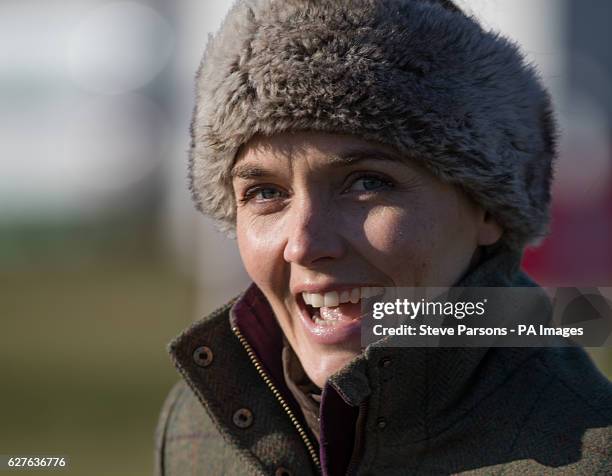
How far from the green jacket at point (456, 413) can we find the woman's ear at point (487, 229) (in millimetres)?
55

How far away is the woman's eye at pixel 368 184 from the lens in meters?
2.09

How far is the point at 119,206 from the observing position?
15750 mm

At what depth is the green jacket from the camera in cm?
198

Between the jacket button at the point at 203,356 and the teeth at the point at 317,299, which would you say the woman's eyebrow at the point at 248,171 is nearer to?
the teeth at the point at 317,299

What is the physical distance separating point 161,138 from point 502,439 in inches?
530

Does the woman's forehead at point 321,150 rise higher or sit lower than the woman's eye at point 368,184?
Result: higher

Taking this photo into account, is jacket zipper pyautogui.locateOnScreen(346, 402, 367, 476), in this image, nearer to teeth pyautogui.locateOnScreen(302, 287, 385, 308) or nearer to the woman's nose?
teeth pyautogui.locateOnScreen(302, 287, 385, 308)

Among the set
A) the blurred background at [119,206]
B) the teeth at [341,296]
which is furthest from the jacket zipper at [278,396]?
the blurred background at [119,206]

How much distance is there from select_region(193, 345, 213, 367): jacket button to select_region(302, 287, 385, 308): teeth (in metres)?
0.33

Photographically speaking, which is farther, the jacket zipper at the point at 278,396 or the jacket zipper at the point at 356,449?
the jacket zipper at the point at 278,396

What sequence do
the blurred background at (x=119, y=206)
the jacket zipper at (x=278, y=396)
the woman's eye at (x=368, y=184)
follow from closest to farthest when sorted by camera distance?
the woman's eye at (x=368, y=184), the jacket zipper at (x=278, y=396), the blurred background at (x=119, y=206)

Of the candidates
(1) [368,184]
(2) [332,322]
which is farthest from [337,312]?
(1) [368,184]

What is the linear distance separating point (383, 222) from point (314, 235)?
16 centimetres

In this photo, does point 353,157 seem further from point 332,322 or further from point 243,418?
point 243,418
